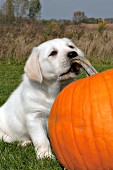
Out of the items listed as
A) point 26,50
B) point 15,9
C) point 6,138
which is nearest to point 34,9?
point 15,9

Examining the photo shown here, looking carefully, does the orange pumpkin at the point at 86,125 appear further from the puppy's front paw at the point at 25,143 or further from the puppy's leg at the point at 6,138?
the puppy's leg at the point at 6,138

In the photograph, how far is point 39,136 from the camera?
3883 mm

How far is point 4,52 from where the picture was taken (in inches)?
587

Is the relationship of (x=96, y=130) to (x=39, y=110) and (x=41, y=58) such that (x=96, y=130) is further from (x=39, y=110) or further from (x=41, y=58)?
(x=41, y=58)

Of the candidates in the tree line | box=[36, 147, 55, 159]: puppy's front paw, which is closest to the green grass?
box=[36, 147, 55, 159]: puppy's front paw

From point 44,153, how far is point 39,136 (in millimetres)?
216

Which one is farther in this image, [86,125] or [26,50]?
[26,50]

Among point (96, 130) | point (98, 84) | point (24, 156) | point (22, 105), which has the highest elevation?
point (98, 84)

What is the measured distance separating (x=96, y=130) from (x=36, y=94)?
4.42 ft

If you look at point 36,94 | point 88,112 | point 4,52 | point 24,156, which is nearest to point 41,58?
point 36,94

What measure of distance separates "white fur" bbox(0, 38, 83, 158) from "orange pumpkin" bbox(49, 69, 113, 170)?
68 centimetres

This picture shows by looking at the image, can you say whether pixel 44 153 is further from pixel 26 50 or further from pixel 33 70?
pixel 26 50

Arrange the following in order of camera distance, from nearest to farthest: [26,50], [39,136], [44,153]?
[44,153] → [39,136] → [26,50]

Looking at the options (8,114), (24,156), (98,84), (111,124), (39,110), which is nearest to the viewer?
(111,124)
